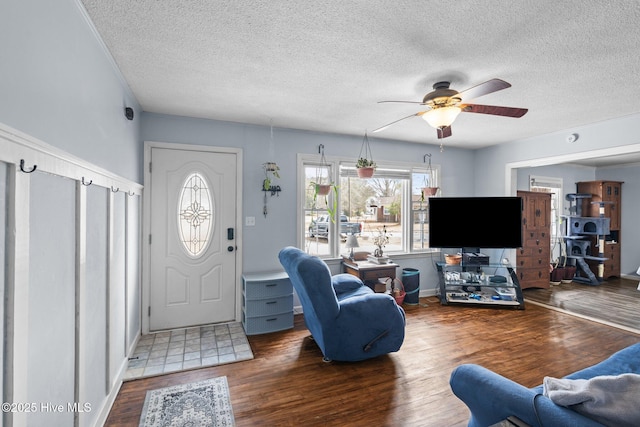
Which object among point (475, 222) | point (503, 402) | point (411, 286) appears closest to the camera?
point (503, 402)

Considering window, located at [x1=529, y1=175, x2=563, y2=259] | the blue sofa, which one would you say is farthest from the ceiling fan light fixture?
window, located at [x1=529, y1=175, x2=563, y2=259]

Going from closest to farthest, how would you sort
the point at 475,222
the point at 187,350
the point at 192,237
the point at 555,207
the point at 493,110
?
the point at 493,110 < the point at 187,350 < the point at 192,237 < the point at 475,222 < the point at 555,207

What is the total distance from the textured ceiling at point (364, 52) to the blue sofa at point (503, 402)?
186cm

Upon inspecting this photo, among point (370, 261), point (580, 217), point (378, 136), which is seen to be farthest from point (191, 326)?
point (580, 217)

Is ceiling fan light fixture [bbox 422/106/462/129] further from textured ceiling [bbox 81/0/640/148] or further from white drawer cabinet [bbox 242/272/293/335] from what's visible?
white drawer cabinet [bbox 242/272/293/335]

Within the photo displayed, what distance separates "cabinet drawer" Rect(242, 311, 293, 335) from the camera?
340 cm

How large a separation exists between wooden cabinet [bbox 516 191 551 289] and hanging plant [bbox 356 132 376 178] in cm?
280

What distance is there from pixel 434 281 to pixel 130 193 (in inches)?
174

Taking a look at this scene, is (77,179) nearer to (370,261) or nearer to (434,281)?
(370,261)

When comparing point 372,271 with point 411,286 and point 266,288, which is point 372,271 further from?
point 266,288

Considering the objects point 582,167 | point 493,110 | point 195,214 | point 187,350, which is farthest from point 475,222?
point 582,167

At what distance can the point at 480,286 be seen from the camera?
4484mm

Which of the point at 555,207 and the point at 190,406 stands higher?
the point at 555,207

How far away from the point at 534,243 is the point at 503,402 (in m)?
5.18
